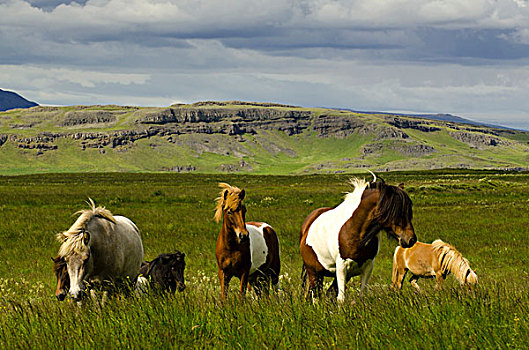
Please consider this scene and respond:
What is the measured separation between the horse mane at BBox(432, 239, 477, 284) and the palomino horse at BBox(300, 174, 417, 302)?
428 centimetres

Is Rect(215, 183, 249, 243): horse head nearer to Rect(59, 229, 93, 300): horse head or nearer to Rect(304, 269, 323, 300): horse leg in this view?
Rect(304, 269, 323, 300): horse leg

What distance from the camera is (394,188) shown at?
24.6 ft

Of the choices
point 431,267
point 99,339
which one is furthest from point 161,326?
point 431,267

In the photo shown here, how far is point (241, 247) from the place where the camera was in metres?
9.61

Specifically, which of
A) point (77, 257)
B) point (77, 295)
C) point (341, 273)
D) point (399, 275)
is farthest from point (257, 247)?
point (399, 275)

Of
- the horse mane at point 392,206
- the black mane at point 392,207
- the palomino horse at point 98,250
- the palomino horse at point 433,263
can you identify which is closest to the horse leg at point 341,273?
the black mane at point 392,207

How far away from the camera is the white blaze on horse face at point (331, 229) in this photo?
7961mm

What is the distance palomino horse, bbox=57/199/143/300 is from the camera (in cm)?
753

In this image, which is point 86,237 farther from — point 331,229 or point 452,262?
point 452,262

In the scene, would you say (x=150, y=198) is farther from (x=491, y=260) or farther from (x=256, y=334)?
(x=256, y=334)

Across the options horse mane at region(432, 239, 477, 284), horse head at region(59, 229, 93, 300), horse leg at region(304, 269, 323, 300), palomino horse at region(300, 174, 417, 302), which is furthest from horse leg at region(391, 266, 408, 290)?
horse head at region(59, 229, 93, 300)

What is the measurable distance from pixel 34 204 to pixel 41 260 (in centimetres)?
2630

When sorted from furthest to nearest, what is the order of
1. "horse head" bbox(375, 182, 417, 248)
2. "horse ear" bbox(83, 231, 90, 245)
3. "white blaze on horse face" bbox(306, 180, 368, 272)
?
"white blaze on horse face" bbox(306, 180, 368, 272)
"horse ear" bbox(83, 231, 90, 245)
"horse head" bbox(375, 182, 417, 248)

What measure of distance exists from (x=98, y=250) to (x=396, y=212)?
480 centimetres
